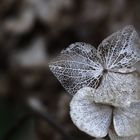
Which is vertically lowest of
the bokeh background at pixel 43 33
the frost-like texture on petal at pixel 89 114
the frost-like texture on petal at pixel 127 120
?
the bokeh background at pixel 43 33

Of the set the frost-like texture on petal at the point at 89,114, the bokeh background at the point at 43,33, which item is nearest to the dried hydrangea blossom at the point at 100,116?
the frost-like texture on petal at the point at 89,114

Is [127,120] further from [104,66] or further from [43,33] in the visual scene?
[43,33]

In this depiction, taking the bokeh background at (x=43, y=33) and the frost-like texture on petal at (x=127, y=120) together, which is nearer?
the frost-like texture on petal at (x=127, y=120)

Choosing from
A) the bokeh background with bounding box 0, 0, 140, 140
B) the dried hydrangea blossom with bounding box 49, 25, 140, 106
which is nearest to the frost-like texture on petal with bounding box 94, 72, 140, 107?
the dried hydrangea blossom with bounding box 49, 25, 140, 106

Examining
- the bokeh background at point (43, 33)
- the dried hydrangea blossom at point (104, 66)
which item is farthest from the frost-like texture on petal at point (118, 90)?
the bokeh background at point (43, 33)

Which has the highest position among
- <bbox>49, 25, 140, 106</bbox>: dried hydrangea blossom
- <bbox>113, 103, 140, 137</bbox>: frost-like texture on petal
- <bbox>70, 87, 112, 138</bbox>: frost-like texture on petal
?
<bbox>49, 25, 140, 106</bbox>: dried hydrangea blossom

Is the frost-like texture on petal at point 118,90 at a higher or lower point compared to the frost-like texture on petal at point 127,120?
higher

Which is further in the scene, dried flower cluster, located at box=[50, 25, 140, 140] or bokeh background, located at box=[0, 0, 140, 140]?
bokeh background, located at box=[0, 0, 140, 140]

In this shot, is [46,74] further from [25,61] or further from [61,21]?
[61,21]

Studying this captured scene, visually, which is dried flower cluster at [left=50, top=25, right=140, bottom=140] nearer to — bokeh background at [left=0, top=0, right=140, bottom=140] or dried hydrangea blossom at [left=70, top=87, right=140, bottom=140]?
dried hydrangea blossom at [left=70, top=87, right=140, bottom=140]

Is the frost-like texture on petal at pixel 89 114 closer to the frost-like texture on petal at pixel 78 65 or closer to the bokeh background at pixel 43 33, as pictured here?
the frost-like texture on petal at pixel 78 65
